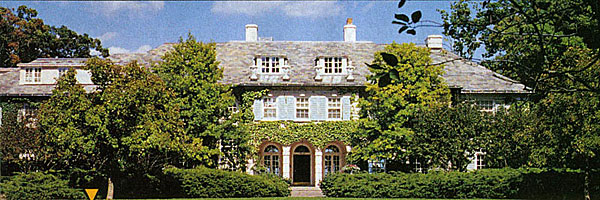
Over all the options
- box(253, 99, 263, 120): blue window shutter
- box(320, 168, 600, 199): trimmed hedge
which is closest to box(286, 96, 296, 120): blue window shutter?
box(253, 99, 263, 120): blue window shutter

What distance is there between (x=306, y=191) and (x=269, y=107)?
4.42 m

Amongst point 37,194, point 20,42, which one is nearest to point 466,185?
point 37,194

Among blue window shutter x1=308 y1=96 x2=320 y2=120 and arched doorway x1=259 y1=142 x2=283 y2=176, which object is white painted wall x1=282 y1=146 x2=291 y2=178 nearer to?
arched doorway x1=259 y1=142 x2=283 y2=176

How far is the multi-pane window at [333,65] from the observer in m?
30.0

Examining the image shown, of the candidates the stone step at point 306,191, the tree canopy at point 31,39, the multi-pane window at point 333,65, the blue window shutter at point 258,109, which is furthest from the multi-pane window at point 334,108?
the tree canopy at point 31,39

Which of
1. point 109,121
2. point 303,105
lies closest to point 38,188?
point 109,121

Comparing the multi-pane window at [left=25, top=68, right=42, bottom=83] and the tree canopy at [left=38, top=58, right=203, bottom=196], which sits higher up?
the multi-pane window at [left=25, top=68, right=42, bottom=83]

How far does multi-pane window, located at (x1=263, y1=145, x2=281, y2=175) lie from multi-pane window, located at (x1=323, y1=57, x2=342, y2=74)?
461 centimetres

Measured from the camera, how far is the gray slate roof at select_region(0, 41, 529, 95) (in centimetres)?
2947

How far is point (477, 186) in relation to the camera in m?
22.8

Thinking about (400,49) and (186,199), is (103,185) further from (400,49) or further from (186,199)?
(400,49)

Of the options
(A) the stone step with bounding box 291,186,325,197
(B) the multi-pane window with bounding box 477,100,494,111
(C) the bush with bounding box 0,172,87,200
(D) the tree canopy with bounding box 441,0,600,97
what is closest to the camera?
(D) the tree canopy with bounding box 441,0,600,97

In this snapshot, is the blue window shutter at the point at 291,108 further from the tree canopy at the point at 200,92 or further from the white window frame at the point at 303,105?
the tree canopy at the point at 200,92

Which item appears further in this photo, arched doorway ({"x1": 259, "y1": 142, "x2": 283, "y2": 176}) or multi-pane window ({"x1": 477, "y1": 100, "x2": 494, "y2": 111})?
arched doorway ({"x1": 259, "y1": 142, "x2": 283, "y2": 176})
